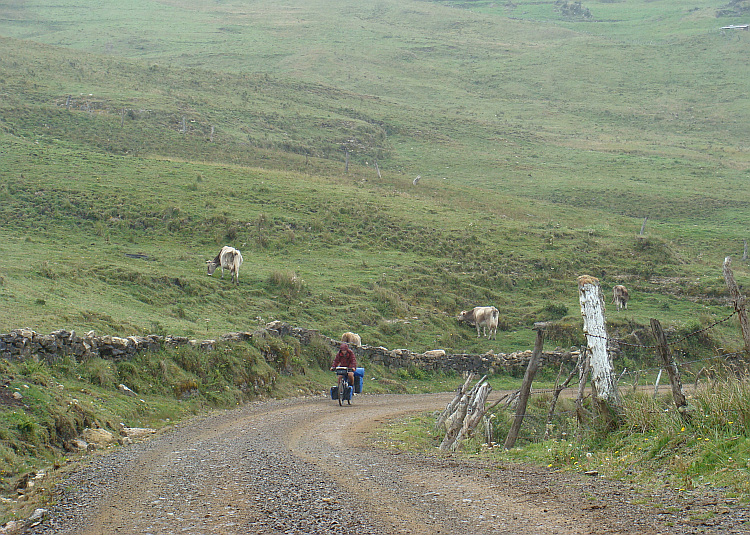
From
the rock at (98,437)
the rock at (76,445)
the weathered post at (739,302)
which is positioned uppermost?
the weathered post at (739,302)

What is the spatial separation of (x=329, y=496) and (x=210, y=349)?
1143 cm

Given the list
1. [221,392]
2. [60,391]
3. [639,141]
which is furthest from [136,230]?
[639,141]

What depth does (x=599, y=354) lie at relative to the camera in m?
11.3

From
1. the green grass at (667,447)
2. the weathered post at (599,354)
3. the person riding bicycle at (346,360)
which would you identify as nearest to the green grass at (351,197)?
the person riding bicycle at (346,360)

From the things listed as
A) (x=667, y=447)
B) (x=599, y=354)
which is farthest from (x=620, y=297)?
(x=667, y=447)

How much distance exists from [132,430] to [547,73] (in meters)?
131

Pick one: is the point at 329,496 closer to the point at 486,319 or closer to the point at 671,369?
the point at 671,369

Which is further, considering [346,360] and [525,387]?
[346,360]

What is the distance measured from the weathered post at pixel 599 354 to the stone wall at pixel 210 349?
11243 mm

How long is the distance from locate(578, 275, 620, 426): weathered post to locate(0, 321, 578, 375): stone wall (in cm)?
1124

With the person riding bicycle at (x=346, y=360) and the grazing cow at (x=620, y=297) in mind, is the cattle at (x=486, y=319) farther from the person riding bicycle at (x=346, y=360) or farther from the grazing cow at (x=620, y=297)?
the person riding bicycle at (x=346, y=360)

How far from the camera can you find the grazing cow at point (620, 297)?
33906 millimetres

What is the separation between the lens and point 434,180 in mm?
66938

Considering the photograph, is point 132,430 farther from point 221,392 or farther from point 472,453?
point 472,453
